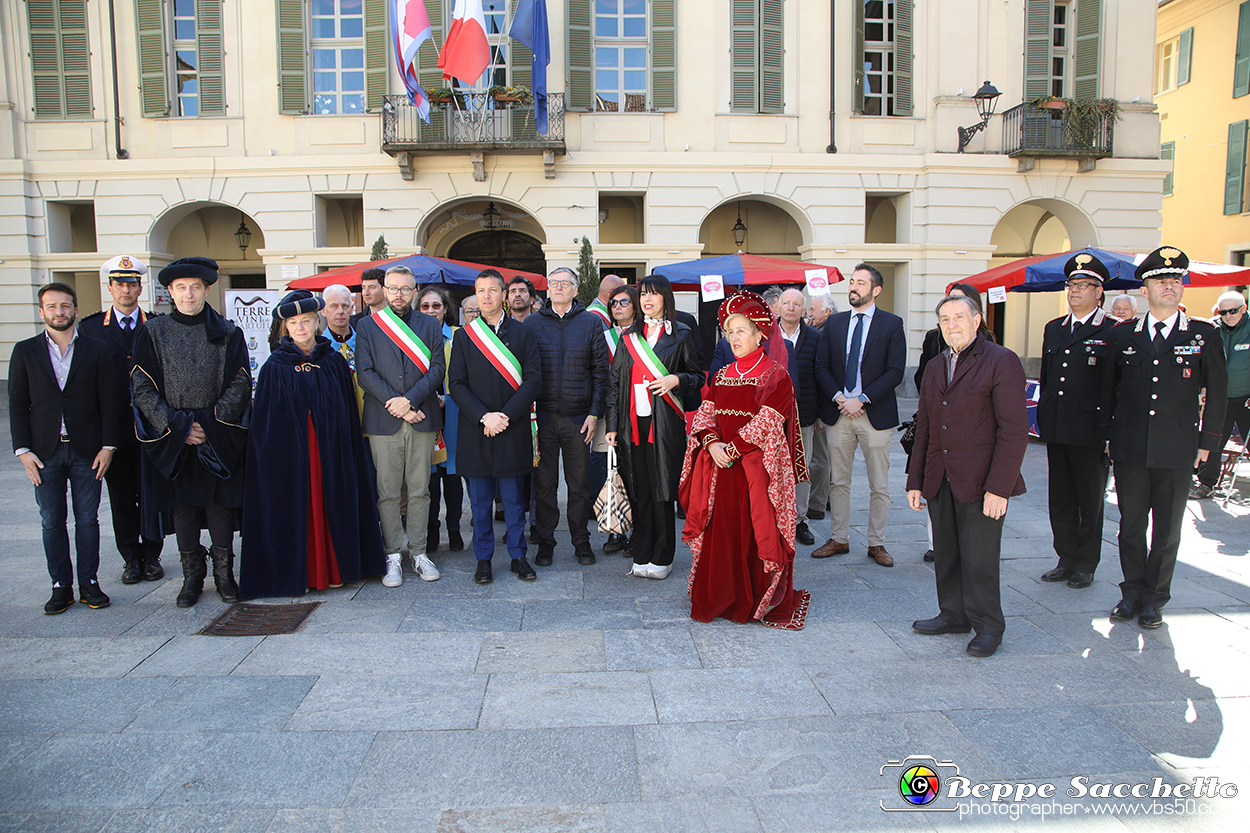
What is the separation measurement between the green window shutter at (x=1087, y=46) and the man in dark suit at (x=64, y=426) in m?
17.8

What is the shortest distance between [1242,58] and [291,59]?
2264cm

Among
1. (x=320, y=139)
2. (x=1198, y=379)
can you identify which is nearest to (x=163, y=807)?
(x=1198, y=379)

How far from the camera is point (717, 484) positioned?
13.9 ft

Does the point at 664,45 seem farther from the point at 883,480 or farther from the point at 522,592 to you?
the point at 522,592

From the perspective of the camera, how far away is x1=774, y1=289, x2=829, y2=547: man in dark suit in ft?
19.6

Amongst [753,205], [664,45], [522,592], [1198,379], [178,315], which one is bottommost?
[522,592]

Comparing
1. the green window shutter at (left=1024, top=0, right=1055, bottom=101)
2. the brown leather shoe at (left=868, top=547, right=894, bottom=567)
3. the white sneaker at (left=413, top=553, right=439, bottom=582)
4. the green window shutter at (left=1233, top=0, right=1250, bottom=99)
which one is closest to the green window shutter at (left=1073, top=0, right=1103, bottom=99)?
the green window shutter at (left=1024, top=0, right=1055, bottom=101)

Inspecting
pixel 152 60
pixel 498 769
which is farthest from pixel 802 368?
pixel 152 60

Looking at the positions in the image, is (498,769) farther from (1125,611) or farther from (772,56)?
(772,56)

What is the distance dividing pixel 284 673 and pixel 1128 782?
11.6 ft

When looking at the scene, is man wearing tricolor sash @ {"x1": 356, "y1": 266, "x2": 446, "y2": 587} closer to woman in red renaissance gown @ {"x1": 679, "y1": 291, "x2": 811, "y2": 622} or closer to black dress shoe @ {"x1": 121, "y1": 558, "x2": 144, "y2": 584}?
black dress shoe @ {"x1": 121, "y1": 558, "x2": 144, "y2": 584}

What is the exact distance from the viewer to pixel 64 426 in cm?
448

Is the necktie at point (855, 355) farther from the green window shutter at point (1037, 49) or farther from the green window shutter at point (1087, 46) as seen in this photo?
the green window shutter at point (1087, 46)

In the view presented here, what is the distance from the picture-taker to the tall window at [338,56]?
14930mm
